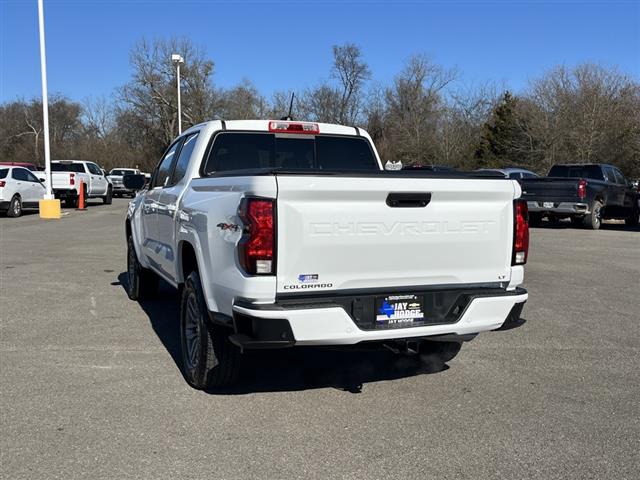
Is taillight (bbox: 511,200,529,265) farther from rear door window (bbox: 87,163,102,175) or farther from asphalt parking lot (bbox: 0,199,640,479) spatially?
rear door window (bbox: 87,163,102,175)

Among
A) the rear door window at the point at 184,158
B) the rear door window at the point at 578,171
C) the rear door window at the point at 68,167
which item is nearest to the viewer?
the rear door window at the point at 184,158

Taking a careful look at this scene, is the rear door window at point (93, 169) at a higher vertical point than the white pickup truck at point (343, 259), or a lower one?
higher

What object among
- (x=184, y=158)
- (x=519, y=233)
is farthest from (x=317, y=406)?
(x=184, y=158)

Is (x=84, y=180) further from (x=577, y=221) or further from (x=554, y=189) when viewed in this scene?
(x=577, y=221)

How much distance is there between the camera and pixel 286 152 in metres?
5.70

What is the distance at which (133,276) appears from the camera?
7.62 meters

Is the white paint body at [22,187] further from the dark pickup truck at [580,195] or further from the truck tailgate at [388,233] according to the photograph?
the truck tailgate at [388,233]

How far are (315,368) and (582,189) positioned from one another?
14352mm

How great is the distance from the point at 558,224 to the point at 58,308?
17.0 m

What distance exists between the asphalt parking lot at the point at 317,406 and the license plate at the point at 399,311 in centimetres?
66

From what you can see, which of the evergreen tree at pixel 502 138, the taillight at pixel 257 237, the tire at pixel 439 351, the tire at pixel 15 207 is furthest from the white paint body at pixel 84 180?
the evergreen tree at pixel 502 138

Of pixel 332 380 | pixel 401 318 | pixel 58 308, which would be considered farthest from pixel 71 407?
pixel 58 308

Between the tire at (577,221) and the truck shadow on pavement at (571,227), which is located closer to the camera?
the tire at (577,221)

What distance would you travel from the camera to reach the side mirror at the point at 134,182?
733 cm
